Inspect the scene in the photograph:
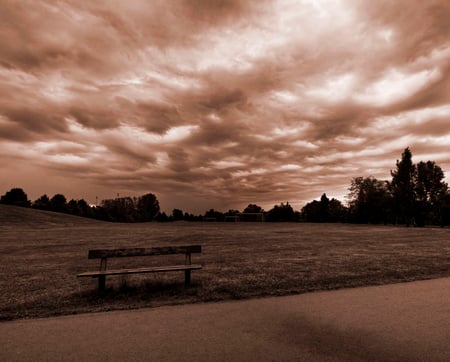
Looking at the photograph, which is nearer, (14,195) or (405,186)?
(405,186)

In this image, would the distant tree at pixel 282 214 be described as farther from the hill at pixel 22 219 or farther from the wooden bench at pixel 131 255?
the wooden bench at pixel 131 255

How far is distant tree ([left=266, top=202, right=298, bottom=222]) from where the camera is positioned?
12200 cm

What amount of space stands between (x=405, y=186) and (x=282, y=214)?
67.3 metres

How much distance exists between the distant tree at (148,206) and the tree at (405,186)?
10342cm

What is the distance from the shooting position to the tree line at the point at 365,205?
2315 inches

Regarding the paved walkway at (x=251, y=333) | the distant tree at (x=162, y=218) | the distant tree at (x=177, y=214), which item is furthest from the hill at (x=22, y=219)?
the distant tree at (x=177, y=214)

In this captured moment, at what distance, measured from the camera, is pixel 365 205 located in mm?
82250

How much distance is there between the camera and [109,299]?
271 inches

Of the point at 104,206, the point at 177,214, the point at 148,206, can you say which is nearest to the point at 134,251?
the point at 104,206

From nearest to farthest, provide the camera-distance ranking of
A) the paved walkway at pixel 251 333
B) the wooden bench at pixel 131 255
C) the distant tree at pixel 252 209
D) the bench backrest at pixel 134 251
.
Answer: the paved walkway at pixel 251 333
the wooden bench at pixel 131 255
the bench backrest at pixel 134 251
the distant tree at pixel 252 209

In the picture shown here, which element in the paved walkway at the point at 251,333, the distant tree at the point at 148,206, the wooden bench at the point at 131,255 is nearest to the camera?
the paved walkway at the point at 251,333

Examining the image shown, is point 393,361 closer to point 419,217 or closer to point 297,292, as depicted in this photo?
point 297,292

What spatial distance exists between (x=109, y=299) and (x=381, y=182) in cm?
9179

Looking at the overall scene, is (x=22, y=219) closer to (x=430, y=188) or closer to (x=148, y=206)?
(x=430, y=188)
